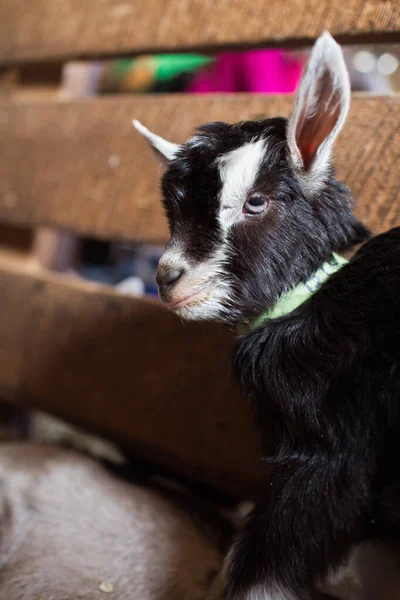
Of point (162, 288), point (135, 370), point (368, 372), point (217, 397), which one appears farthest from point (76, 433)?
point (368, 372)

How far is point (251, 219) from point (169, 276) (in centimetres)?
17

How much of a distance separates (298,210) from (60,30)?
145 centimetres

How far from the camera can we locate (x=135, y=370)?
1665 millimetres

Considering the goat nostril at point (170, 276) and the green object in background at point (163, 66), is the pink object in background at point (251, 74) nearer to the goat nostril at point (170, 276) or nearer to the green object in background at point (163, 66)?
the green object in background at point (163, 66)

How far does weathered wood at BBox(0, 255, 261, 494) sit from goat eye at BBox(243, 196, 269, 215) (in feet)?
1.80

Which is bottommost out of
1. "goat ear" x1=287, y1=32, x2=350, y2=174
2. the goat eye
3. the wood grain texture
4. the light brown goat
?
the light brown goat

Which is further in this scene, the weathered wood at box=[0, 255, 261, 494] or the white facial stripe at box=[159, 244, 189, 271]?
the weathered wood at box=[0, 255, 261, 494]

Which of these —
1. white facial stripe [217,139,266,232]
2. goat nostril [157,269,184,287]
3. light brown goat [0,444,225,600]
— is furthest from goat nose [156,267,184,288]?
light brown goat [0,444,225,600]

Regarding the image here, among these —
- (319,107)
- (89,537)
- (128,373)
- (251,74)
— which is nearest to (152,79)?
(251,74)

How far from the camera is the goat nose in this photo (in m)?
0.93

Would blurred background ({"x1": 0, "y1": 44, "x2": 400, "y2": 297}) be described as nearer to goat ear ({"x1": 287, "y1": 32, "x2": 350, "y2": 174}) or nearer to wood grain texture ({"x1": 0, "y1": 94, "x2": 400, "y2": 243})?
wood grain texture ({"x1": 0, "y1": 94, "x2": 400, "y2": 243})

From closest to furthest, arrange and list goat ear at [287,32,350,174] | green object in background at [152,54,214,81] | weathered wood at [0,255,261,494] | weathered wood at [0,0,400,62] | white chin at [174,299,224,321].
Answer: goat ear at [287,32,350,174]
white chin at [174,299,224,321]
weathered wood at [0,0,400,62]
weathered wood at [0,255,261,494]
green object in background at [152,54,214,81]

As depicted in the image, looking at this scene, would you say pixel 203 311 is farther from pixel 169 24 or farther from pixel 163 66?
pixel 163 66

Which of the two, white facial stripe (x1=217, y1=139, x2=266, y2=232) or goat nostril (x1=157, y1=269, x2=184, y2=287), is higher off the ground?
white facial stripe (x1=217, y1=139, x2=266, y2=232)
